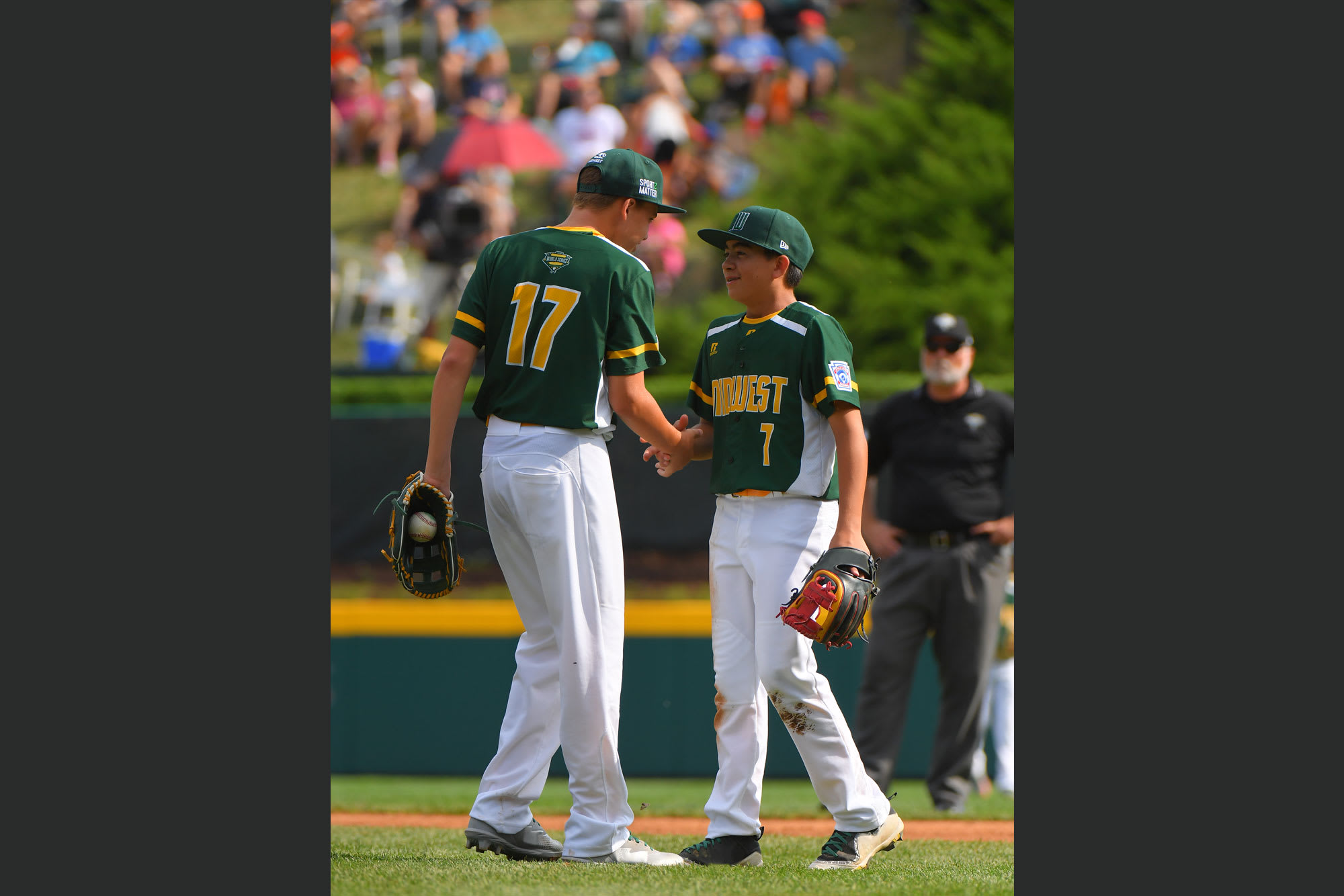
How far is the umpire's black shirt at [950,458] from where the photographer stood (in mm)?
6730

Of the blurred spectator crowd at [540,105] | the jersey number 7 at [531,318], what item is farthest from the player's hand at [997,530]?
the blurred spectator crowd at [540,105]

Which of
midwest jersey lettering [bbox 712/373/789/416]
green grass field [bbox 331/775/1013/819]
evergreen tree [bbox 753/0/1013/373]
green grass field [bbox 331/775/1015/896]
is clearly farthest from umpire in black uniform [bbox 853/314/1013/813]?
evergreen tree [bbox 753/0/1013/373]

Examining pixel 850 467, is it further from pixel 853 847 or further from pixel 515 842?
pixel 515 842

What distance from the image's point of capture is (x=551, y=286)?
416 cm

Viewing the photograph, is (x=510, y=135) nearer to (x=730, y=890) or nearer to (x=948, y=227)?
(x=948, y=227)

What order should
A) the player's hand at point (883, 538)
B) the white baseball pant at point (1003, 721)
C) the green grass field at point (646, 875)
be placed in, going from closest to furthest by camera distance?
the green grass field at point (646, 875)
the player's hand at point (883, 538)
the white baseball pant at point (1003, 721)

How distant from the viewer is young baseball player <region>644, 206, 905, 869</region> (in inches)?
162

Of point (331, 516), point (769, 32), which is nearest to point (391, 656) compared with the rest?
point (331, 516)

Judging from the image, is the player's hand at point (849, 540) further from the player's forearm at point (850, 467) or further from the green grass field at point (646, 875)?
the green grass field at point (646, 875)

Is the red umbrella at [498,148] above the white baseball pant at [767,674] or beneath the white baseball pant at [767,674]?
above

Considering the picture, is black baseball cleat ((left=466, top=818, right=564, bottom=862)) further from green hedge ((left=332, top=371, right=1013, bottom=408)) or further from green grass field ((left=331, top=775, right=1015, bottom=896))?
green hedge ((left=332, top=371, right=1013, bottom=408))

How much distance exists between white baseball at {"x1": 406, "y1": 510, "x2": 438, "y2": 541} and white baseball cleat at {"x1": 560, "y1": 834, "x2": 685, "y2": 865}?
112 cm

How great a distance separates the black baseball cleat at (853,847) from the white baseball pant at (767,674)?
29 mm

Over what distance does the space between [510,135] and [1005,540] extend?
9.96m
